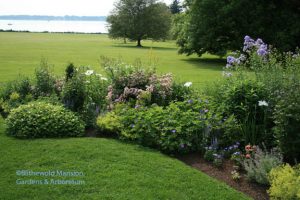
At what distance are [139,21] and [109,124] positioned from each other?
1909 inches

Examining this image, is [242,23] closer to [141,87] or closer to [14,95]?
[141,87]

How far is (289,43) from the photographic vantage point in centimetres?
2461

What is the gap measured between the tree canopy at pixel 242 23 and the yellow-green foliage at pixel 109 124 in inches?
764

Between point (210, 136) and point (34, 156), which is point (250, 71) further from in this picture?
point (34, 156)

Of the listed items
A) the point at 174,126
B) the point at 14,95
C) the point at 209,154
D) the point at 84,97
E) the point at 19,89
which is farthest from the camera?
the point at 19,89

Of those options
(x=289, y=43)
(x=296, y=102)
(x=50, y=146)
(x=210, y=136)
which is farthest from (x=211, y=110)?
(x=289, y=43)

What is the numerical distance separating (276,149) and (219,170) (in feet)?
3.01

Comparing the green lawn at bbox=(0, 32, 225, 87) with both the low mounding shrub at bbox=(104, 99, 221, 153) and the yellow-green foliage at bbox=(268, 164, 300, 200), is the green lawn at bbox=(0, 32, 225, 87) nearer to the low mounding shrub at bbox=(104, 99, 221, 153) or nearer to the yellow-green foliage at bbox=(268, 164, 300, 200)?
the low mounding shrub at bbox=(104, 99, 221, 153)

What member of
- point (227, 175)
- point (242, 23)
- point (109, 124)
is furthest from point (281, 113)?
point (242, 23)

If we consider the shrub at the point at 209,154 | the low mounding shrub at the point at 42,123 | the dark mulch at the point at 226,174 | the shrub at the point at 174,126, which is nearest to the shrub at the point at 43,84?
the low mounding shrub at the point at 42,123

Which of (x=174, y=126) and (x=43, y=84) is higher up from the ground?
(x=43, y=84)

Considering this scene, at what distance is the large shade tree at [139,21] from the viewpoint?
53844 millimetres

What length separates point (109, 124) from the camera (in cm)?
729

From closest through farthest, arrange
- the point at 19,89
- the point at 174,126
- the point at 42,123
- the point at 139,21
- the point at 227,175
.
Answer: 1. the point at 227,175
2. the point at 174,126
3. the point at 42,123
4. the point at 19,89
5. the point at 139,21
